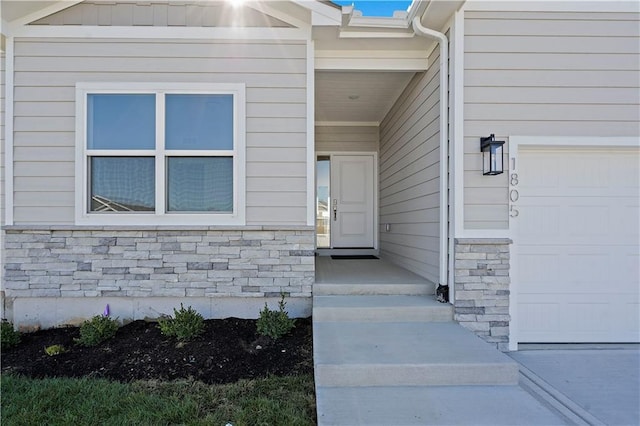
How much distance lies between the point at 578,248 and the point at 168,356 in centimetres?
413

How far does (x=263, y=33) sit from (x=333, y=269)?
3.02 m

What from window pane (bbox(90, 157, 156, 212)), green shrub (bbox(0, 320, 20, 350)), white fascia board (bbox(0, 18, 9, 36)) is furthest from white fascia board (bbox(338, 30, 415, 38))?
green shrub (bbox(0, 320, 20, 350))

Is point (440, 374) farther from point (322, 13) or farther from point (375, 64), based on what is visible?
point (322, 13)

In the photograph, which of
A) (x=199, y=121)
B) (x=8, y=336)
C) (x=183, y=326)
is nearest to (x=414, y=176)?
(x=199, y=121)

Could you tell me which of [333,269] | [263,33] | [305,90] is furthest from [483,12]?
[333,269]

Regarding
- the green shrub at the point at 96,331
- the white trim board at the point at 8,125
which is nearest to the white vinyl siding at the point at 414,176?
the green shrub at the point at 96,331

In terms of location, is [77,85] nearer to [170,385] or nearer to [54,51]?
[54,51]

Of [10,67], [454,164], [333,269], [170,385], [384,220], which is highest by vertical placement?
[10,67]

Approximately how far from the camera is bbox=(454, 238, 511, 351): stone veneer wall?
11.7ft

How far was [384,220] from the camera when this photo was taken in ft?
20.7

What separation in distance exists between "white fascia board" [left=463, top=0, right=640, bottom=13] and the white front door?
345cm

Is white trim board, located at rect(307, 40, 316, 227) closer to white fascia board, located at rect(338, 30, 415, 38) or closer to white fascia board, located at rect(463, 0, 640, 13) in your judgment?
white fascia board, located at rect(338, 30, 415, 38)

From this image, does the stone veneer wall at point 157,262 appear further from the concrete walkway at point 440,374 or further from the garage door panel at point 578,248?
the garage door panel at point 578,248

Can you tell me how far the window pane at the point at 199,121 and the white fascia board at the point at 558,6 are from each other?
2754 mm
